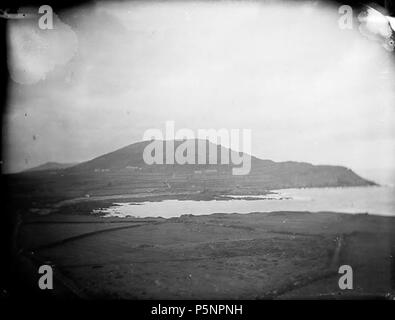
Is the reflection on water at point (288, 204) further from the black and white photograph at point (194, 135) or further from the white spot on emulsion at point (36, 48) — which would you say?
the white spot on emulsion at point (36, 48)

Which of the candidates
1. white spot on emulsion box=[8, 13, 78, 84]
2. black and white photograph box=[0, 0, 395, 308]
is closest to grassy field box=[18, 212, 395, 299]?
black and white photograph box=[0, 0, 395, 308]

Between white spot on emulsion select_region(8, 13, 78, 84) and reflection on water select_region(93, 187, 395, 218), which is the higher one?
white spot on emulsion select_region(8, 13, 78, 84)

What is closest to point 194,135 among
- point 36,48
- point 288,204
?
point 288,204

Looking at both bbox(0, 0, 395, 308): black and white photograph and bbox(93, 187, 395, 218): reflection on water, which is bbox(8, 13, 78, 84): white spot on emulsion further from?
bbox(93, 187, 395, 218): reflection on water

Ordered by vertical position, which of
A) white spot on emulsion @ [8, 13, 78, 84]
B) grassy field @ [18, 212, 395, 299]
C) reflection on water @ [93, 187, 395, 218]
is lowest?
grassy field @ [18, 212, 395, 299]

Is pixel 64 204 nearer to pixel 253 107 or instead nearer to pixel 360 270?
pixel 253 107

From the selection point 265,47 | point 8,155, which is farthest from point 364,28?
point 8,155
